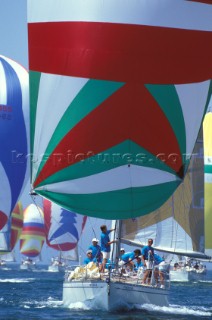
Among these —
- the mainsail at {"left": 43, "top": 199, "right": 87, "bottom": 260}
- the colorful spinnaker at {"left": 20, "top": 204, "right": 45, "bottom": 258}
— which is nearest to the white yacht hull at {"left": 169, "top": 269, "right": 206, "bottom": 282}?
the mainsail at {"left": 43, "top": 199, "right": 87, "bottom": 260}

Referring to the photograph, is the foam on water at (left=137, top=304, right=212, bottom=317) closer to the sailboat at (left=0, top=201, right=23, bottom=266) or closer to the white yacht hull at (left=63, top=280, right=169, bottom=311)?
the white yacht hull at (left=63, top=280, right=169, bottom=311)

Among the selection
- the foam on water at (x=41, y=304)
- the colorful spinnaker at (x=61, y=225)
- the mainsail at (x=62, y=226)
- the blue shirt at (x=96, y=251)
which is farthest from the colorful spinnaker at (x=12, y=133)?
the colorful spinnaker at (x=61, y=225)

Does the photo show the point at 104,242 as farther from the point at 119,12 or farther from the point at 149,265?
the point at 119,12

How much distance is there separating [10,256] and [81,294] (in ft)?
210

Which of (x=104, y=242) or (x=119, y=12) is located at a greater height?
(x=119, y=12)

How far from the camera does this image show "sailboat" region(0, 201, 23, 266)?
42.9 m

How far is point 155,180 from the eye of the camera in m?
24.4

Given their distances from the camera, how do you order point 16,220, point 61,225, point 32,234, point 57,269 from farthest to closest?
point 32,234, point 57,269, point 16,220, point 61,225

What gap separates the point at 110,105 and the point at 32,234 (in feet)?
184

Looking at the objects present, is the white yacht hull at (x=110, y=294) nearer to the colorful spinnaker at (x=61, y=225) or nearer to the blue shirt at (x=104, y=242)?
the blue shirt at (x=104, y=242)

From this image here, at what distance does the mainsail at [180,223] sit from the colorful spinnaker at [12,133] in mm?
6110

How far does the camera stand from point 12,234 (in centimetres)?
6744

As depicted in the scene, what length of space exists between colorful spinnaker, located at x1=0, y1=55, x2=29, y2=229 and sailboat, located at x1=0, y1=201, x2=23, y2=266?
2.50m

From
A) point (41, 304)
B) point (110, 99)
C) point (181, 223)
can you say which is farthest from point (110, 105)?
point (181, 223)
